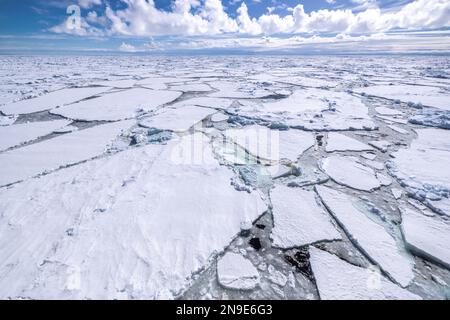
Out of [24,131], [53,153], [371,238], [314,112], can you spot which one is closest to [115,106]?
[24,131]

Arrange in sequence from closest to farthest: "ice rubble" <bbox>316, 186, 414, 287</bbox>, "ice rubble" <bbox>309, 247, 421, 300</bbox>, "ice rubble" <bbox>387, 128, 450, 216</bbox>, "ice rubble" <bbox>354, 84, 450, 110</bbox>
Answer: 1. "ice rubble" <bbox>309, 247, 421, 300</bbox>
2. "ice rubble" <bbox>316, 186, 414, 287</bbox>
3. "ice rubble" <bbox>387, 128, 450, 216</bbox>
4. "ice rubble" <bbox>354, 84, 450, 110</bbox>

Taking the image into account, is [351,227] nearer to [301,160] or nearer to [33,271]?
[301,160]

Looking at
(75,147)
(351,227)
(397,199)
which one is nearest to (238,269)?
(351,227)

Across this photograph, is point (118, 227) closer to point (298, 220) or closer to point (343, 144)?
point (298, 220)

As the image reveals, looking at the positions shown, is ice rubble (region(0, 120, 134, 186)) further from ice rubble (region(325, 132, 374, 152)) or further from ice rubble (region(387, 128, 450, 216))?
ice rubble (region(387, 128, 450, 216))

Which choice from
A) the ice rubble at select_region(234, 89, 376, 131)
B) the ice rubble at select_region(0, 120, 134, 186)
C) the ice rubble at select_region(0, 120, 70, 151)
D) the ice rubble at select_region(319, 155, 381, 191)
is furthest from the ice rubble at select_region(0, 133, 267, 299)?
the ice rubble at select_region(234, 89, 376, 131)

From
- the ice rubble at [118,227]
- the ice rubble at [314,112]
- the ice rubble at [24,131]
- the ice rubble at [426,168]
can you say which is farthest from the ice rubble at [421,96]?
the ice rubble at [24,131]
